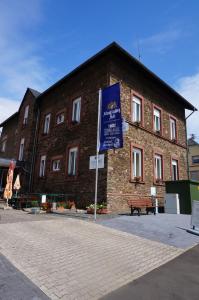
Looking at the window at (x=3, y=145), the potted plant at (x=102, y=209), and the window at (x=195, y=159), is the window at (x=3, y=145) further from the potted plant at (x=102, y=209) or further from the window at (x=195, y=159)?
the window at (x=195, y=159)

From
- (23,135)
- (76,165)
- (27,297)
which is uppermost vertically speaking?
(23,135)

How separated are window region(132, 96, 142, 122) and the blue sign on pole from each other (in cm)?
395

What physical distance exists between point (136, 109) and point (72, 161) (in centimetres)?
509

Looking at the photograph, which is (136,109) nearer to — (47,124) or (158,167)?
(158,167)

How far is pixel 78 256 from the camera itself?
17.2ft

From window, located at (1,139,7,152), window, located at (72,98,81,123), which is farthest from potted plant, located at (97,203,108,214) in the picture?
window, located at (1,139,7,152)

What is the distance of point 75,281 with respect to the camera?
402 centimetres

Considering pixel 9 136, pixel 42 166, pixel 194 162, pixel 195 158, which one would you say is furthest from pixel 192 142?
pixel 42 166

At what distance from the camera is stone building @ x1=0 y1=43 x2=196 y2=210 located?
13578 millimetres

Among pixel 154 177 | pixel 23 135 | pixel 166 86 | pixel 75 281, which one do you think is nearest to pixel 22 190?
pixel 23 135

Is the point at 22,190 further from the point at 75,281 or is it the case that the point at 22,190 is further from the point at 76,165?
the point at 75,281

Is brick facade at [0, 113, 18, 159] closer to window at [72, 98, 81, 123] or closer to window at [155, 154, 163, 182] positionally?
window at [72, 98, 81, 123]

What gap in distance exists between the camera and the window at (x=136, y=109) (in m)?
15.3

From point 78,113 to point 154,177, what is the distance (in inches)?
245
